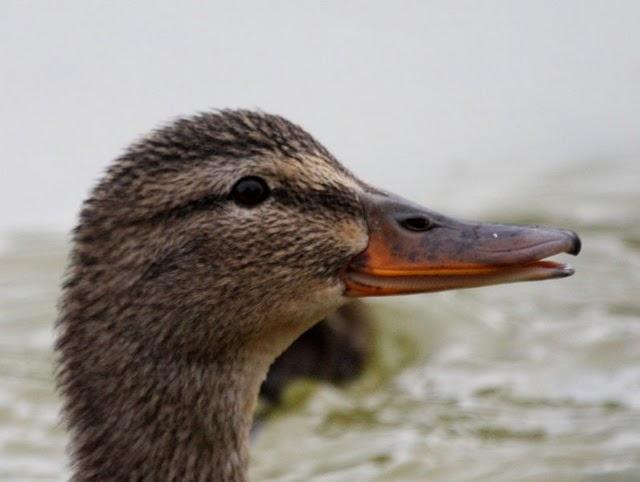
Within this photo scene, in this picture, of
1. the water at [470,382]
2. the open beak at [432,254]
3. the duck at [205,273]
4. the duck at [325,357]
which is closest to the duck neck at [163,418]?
the duck at [205,273]

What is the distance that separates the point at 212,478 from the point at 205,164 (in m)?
0.98

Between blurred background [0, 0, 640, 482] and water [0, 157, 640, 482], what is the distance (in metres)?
Answer: 0.01

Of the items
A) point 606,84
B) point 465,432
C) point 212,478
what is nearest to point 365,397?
point 465,432

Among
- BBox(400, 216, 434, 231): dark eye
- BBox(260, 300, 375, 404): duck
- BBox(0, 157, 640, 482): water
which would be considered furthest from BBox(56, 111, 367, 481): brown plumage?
BBox(260, 300, 375, 404): duck

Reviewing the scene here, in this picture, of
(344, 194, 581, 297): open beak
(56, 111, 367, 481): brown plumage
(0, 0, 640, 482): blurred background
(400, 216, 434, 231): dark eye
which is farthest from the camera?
(0, 0, 640, 482): blurred background

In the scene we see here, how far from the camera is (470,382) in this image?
803cm

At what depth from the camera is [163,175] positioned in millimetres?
4734

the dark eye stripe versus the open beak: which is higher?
the dark eye stripe

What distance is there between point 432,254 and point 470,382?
3.18 meters

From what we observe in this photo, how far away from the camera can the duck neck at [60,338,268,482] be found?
478 cm

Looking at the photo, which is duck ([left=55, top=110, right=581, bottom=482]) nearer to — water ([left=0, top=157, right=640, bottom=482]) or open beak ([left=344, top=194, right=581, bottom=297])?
open beak ([left=344, top=194, right=581, bottom=297])

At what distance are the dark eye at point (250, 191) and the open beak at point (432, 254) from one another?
0.35m

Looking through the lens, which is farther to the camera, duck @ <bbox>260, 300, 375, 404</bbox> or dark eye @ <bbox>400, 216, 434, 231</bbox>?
duck @ <bbox>260, 300, 375, 404</bbox>

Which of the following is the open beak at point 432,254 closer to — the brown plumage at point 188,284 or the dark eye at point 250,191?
the brown plumage at point 188,284
